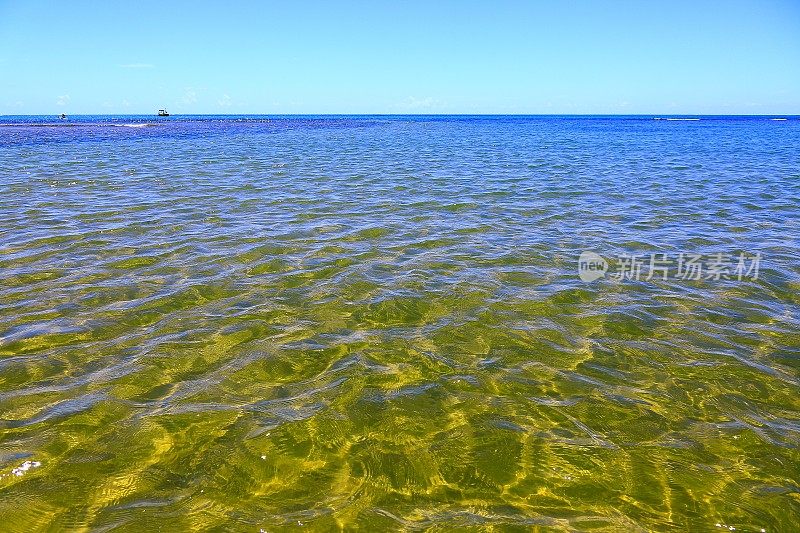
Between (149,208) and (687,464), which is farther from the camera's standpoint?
(149,208)

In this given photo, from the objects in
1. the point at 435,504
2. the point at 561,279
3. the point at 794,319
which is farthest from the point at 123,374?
the point at 794,319

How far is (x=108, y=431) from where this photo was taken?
161 inches

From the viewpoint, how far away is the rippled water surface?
3.46 m

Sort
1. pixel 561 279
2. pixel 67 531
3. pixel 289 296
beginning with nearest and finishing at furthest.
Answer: pixel 67 531, pixel 289 296, pixel 561 279

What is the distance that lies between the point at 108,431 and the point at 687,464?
16.0 ft

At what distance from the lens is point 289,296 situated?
6.98 metres

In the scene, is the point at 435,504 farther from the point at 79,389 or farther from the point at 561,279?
the point at 561,279

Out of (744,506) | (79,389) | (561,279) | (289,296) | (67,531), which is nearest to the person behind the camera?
(67,531)

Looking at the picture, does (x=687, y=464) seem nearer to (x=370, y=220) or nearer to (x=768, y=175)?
(x=370, y=220)

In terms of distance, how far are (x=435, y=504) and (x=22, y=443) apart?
3.44 meters

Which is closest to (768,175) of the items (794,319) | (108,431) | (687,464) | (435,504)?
(794,319)

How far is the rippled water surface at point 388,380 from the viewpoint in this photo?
346 cm

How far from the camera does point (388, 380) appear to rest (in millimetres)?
4922

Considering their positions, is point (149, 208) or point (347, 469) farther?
point (149, 208)
